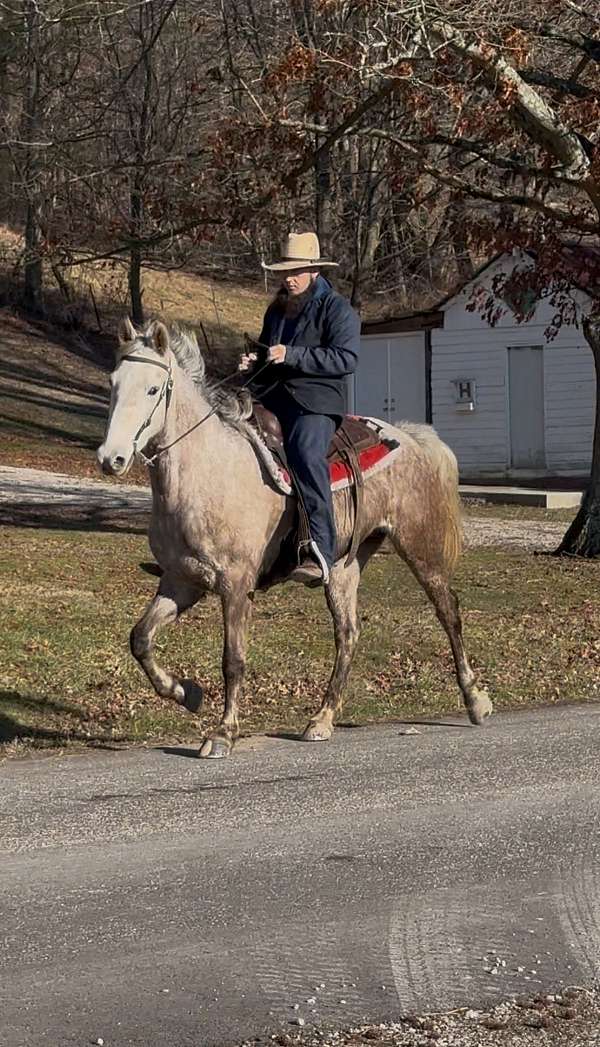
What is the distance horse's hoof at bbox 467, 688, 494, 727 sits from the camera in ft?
34.6

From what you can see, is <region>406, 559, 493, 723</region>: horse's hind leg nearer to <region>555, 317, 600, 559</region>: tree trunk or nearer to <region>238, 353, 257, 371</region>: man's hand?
<region>238, 353, 257, 371</region>: man's hand

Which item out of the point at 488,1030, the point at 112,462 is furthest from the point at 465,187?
the point at 488,1030

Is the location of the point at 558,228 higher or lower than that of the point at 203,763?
higher

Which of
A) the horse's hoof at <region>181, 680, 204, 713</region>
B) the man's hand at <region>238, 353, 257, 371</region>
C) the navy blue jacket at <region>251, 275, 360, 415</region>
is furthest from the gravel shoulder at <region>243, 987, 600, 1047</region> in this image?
the man's hand at <region>238, 353, 257, 371</region>

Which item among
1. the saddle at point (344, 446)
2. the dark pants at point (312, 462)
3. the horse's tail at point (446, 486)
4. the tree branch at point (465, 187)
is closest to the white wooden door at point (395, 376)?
the tree branch at point (465, 187)

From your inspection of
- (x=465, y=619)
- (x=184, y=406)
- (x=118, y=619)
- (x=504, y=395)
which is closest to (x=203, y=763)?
(x=184, y=406)

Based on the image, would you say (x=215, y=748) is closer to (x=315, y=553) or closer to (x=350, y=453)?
(x=315, y=553)

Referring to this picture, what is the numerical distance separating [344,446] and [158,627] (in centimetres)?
168

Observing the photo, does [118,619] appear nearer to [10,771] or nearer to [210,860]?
[10,771]

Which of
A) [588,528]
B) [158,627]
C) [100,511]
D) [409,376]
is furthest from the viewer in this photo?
[409,376]

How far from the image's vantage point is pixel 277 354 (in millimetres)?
9234

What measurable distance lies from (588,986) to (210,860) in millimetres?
1903

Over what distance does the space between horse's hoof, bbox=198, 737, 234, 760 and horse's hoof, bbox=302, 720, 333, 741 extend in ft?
2.74

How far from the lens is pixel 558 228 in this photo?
789 inches
